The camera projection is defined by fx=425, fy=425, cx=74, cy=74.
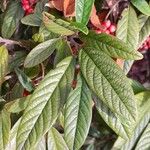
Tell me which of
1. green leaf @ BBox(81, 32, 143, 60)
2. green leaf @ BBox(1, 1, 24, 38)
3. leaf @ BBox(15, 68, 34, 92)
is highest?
green leaf @ BBox(81, 32, 143, 60)

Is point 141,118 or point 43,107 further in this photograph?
point 141,118

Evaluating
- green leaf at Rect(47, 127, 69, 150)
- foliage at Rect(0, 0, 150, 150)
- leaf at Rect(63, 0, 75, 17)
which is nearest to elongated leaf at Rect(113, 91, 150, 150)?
foliage at Rect(0, 0, 150, 150)

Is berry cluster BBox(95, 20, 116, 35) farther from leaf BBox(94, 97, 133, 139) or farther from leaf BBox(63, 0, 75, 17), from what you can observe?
leaf BBox(94, 97, 133, 139)

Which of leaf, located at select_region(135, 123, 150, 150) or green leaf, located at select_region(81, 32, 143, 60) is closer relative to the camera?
green leaf, located at select_region(81, 32, 143, 60)

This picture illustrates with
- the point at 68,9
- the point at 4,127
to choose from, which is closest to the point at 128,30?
the point at 68,9

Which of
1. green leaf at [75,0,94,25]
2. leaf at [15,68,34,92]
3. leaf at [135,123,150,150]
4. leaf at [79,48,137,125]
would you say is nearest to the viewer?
leaf at [79,48,137,125]

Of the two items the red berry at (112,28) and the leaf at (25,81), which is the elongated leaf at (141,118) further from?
the leaf at (25,81)

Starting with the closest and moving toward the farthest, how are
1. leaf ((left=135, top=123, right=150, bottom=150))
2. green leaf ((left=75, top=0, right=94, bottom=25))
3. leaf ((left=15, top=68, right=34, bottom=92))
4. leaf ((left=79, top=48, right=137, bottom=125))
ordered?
leaf ((left=79, top=48, right=137, bottom=125)), green leaf ((left=75, top=0, right=94, bottom=25)), leaf ((left=15, top=68, right=34, bottom=92)), leaf ((left=135, top=123, right=150, bottom=150))

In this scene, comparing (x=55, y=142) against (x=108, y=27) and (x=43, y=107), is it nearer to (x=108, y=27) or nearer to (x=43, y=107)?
(x=43, y=107)

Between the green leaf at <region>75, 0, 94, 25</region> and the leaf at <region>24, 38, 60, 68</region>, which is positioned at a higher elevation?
the green leaf at <region>75, 0, 94, 25</region>
